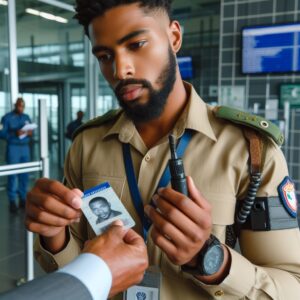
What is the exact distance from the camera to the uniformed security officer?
4.38 m

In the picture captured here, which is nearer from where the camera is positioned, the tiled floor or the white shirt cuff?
the white shirt cuff

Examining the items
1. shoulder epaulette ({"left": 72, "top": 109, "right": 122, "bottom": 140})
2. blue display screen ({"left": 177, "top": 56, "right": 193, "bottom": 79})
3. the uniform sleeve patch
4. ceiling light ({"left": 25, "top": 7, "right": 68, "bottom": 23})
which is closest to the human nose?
shoulder epaulette ({"left": 72, "top": 109, "right": 122, "bottom": 140})

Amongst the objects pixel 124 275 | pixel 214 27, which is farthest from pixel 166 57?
pixel 214 27

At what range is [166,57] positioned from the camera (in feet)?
3.30

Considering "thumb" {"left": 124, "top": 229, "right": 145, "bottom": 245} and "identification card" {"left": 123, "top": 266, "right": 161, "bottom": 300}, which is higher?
"thumb" {"left": 124, "top": 229, "right": 145, "bottom": 245}

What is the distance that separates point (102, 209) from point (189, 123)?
35 cm

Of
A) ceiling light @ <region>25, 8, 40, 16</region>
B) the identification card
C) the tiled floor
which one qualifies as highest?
ceiling light @ <region>25, 8, 40, 16</region>

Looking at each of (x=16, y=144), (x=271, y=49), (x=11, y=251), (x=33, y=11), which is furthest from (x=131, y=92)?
(x=33, y=11)

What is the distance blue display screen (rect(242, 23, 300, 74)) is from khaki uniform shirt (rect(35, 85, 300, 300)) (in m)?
3.20

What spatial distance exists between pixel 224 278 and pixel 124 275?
250mm

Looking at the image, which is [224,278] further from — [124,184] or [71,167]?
[71,167]

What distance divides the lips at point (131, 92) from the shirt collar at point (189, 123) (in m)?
0.13

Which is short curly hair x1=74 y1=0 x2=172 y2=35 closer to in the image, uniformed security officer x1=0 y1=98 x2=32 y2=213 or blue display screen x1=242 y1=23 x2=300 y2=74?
blue display screen x1=242 y1=23 x2=300 y2=74

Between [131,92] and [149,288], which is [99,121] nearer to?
[131,92]
